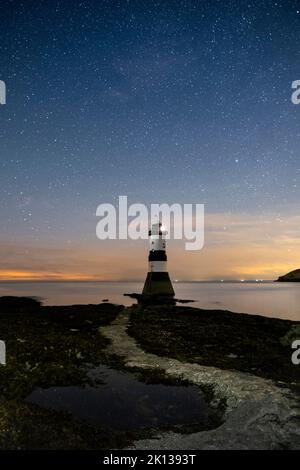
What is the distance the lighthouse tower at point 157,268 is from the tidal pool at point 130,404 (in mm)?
43933

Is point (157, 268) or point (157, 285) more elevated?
point (157, 268)

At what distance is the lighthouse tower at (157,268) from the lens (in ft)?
194

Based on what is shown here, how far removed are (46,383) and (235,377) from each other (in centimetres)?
780

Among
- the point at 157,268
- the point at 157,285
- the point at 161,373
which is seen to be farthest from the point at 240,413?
the point at 157,285

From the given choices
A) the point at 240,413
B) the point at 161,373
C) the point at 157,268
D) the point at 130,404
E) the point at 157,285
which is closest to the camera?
the point at 240,413

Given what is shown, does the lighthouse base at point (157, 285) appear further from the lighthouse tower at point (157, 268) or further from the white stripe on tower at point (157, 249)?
the white stripe on tower at point (157, 249)

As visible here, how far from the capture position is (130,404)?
12750 millimetres

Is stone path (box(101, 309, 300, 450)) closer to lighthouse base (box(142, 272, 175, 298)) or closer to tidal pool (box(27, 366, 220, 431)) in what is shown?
tidal pool (box(27, 366, 220, 431))

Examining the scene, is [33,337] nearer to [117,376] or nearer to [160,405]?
[117,376]

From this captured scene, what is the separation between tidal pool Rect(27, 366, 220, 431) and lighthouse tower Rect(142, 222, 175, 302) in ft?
144

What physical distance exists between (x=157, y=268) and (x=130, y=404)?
4682cm

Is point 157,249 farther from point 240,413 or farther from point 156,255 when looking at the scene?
point 240,413
